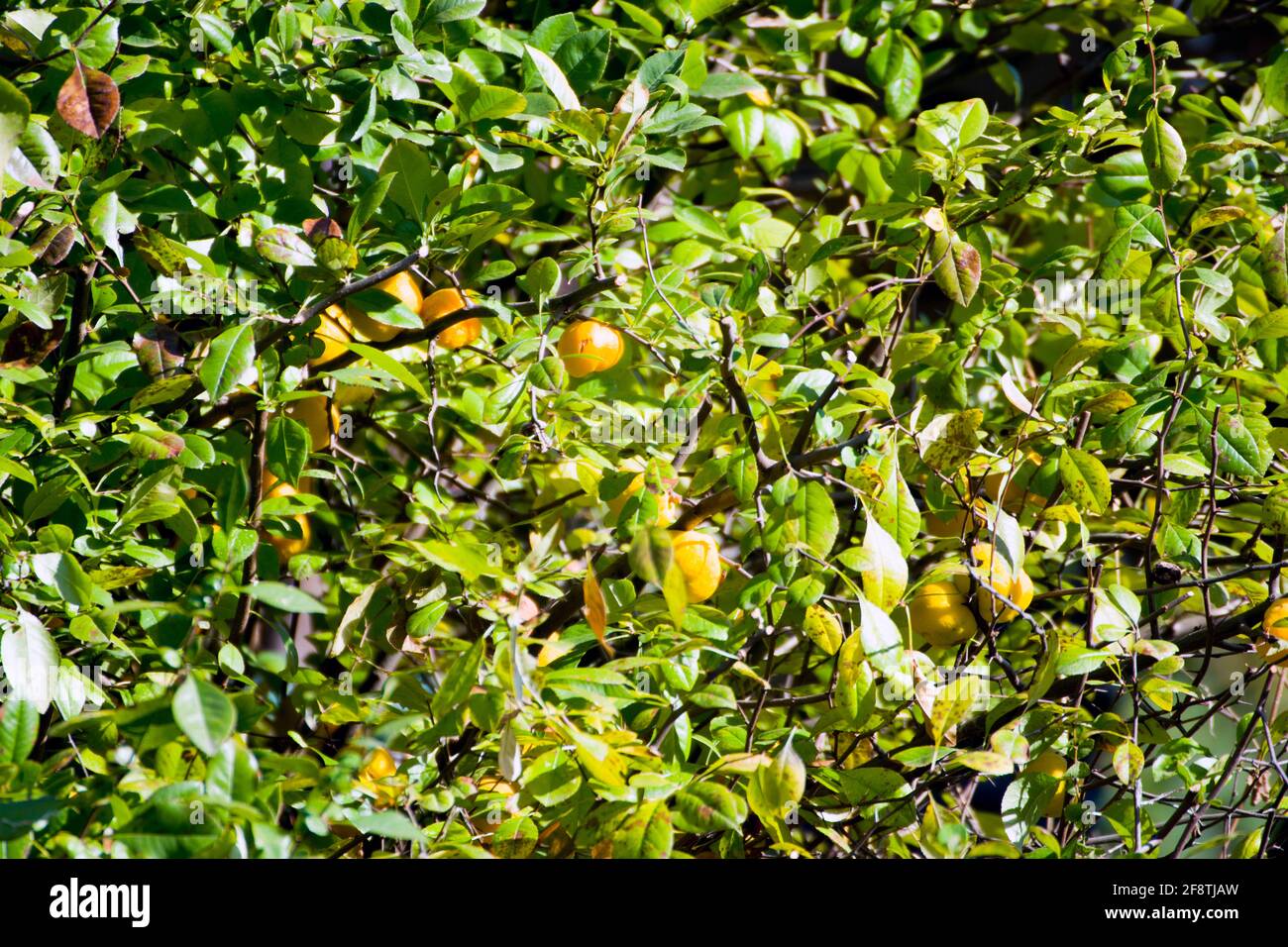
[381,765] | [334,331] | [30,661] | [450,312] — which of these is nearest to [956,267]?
[450,312]

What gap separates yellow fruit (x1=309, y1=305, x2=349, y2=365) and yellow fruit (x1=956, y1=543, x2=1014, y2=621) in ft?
2.33

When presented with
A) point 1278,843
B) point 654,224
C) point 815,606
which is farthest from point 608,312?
point 1278,843

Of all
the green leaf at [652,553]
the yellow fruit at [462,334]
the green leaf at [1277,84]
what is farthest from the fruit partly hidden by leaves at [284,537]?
the green leaf at [1277,84]

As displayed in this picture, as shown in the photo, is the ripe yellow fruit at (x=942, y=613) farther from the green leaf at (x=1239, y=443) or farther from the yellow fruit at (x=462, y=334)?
the yellow fruit at (x=462, y=334)

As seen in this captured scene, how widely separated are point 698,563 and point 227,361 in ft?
1.54

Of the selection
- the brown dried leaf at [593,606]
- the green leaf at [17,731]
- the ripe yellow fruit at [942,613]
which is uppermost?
the brown dried leaf at [593,606]

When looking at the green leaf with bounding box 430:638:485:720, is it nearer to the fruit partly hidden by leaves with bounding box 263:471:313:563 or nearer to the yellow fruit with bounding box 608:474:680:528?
the yellow fruit with bounding box 608:474:680:528

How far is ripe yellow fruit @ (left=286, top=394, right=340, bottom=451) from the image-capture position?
1.26 metres

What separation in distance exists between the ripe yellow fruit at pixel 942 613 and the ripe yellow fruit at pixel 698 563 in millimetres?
228

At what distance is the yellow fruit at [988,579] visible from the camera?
1.01 m

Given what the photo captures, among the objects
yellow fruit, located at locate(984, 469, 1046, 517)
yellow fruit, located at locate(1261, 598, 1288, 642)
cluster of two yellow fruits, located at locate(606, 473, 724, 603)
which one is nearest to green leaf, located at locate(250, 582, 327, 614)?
cluster of two yellow fruits, located at locate(606, 473, 724, 603)

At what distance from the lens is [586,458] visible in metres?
1.12

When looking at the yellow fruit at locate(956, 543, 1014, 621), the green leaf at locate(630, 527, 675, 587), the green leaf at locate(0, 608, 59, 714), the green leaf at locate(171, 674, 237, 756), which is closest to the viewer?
the green leaf at locate(171, 674, 237, 756)

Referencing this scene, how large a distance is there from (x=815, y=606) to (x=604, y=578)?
224 mm
